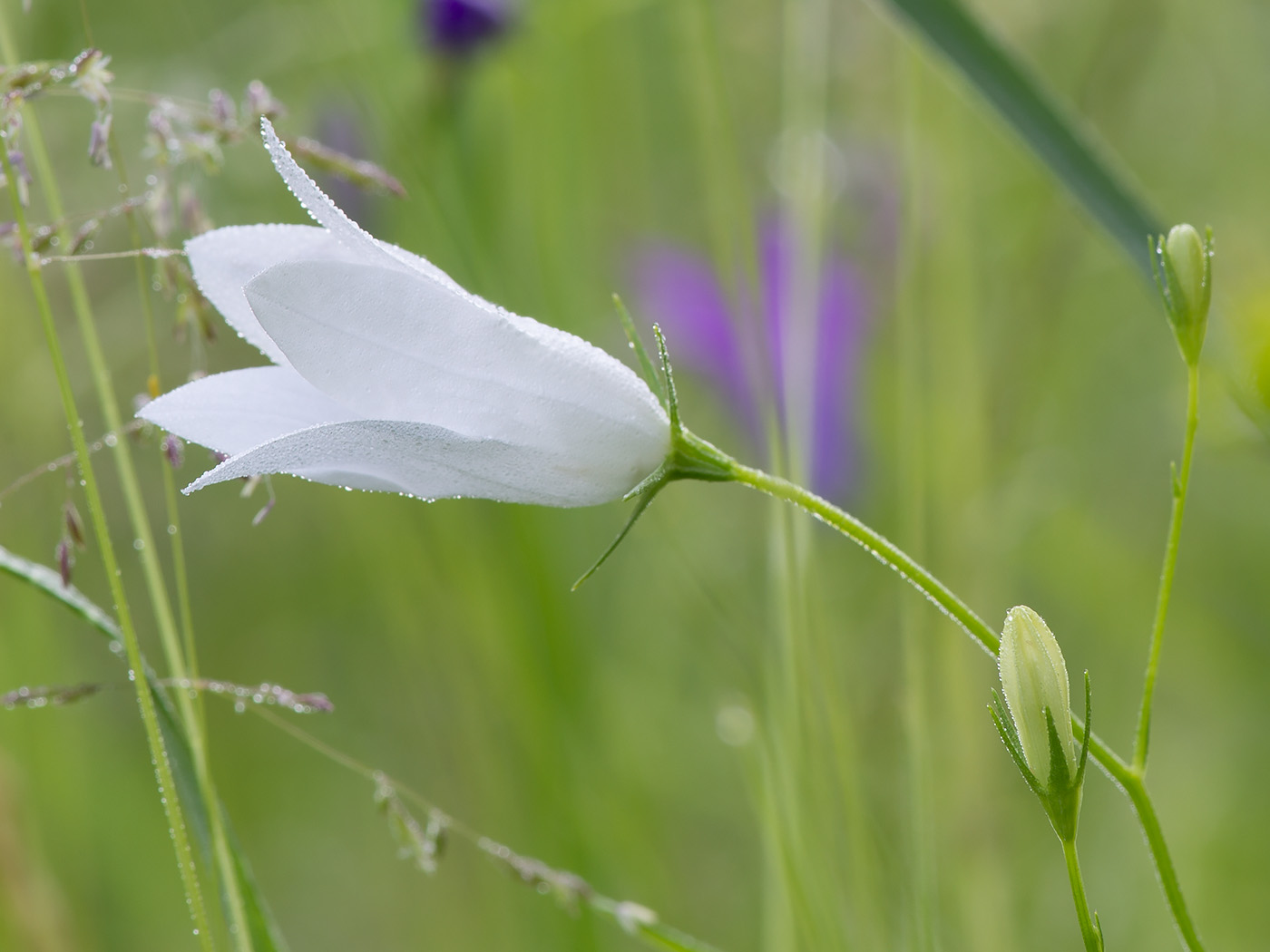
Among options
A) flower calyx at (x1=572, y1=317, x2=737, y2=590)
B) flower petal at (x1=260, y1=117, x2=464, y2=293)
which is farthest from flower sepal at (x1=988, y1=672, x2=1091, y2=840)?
flower petal at (x1=260, y1=117, x2=464, y2=293)

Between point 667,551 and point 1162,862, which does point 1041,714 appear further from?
point 667,551

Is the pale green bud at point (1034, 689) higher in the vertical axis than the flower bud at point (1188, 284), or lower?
lower

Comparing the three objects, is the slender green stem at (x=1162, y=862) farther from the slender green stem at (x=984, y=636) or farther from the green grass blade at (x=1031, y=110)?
the green grass blade at (x=1031, y=110)

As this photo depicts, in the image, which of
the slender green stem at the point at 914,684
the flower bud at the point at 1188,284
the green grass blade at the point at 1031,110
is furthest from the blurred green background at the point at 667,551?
the flower bud at the point at 1188,284

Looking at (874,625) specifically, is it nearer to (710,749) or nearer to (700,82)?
(710,749)

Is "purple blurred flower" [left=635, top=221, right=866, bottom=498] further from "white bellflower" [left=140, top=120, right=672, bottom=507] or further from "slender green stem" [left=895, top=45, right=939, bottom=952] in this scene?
"white bellflower" [left=140, top=120, right=672, bottom=507]
